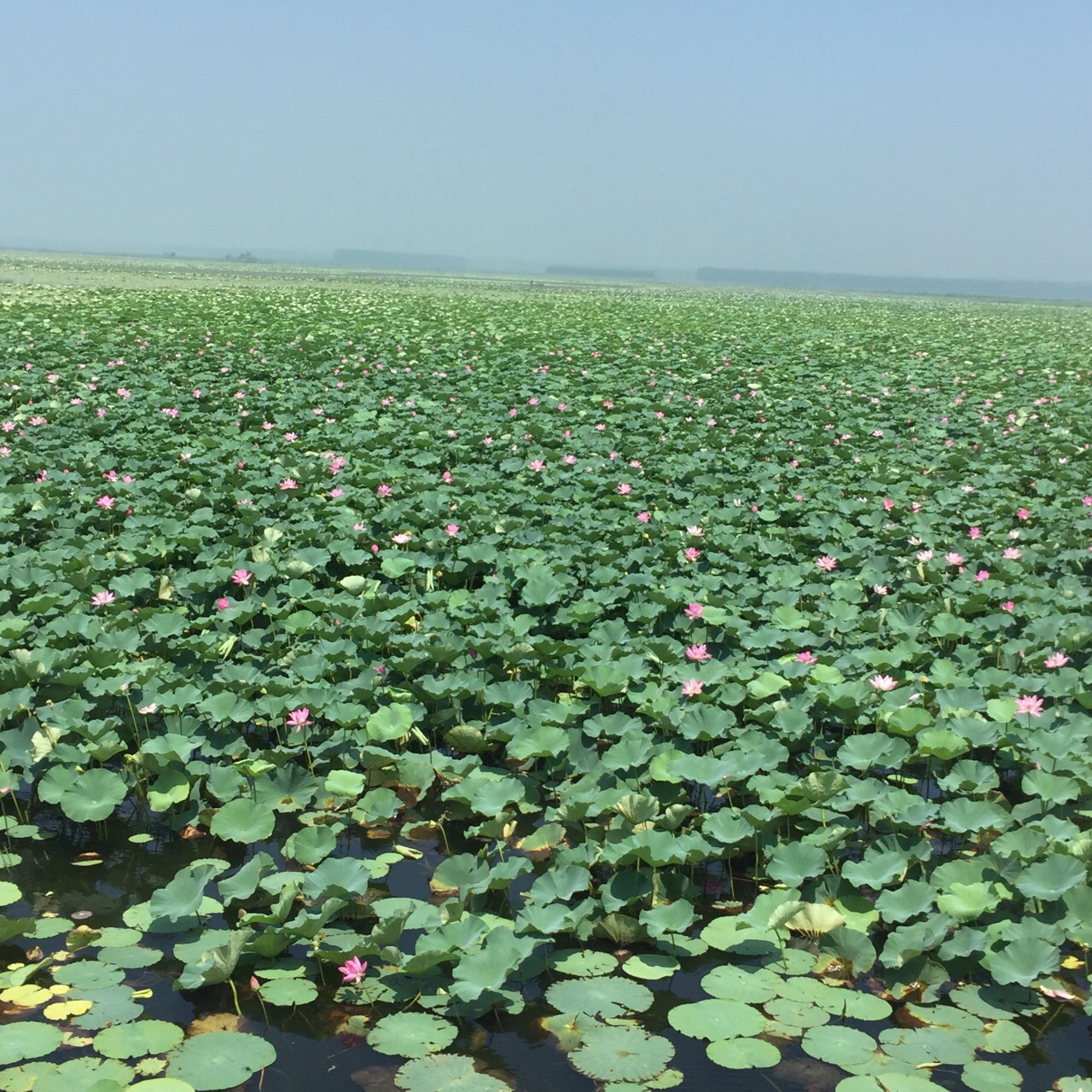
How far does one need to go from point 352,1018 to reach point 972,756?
2.31 m

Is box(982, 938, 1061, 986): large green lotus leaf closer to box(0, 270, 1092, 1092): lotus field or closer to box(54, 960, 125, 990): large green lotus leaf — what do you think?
box(0, 270, 1092, 1092): lotus field

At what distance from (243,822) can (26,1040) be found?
0.82m

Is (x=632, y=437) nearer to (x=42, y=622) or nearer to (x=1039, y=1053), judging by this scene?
(x=42, y=622)

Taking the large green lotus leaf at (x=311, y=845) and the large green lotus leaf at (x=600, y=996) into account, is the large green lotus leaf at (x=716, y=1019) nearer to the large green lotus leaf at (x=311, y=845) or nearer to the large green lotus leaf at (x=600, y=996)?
the large green lotus leaf at (x=600, y=996)

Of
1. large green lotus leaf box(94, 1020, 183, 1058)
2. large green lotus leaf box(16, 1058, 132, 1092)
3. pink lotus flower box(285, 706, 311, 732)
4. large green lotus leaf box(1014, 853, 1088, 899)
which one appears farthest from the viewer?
pink lotus flower box(285, 706, 311, 732)

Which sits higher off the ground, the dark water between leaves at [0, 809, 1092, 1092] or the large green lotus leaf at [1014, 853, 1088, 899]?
the large green lotus leaf at [1014, 853, 1088, 899]

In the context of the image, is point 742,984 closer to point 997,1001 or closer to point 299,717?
point 997,1001

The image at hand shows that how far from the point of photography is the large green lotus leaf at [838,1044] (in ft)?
6.86

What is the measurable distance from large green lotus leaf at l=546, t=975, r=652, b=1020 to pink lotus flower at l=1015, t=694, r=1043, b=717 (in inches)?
68.5

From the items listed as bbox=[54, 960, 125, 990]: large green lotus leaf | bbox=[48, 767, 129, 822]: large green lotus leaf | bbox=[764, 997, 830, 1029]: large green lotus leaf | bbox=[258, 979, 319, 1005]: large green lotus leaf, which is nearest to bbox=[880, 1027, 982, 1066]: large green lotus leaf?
bbox=[764, 997, 830, 1029]: large green lotus leaf

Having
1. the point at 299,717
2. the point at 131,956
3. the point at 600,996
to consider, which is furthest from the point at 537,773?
the point at 131,956

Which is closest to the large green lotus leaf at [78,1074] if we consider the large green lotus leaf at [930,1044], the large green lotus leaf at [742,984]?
the large green lotus leaf at [742,984]

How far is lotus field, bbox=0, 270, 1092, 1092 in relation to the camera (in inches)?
86.4

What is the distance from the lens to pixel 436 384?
11055mm
